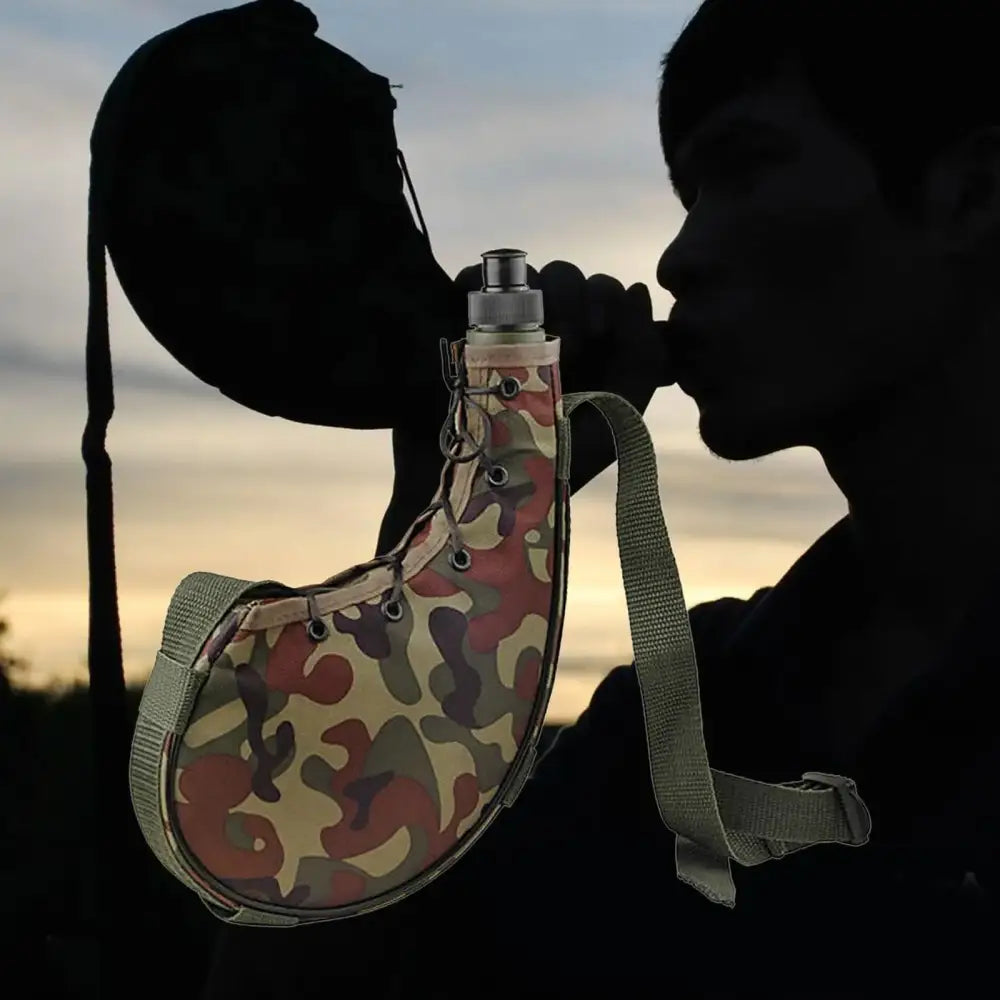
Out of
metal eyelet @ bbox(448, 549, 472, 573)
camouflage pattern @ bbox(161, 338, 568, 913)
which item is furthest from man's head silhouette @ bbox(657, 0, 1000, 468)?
metal eyelet @ bbox(448, 549, 472, 573)

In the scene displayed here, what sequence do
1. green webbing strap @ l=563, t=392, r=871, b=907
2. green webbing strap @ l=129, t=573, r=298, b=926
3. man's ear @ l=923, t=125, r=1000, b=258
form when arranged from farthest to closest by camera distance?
1. man's ear @ l=923, t=125, r=1000, b=258
2. green webbing strap @ l=563, t=392, r=871, b=907
3. green webbing strap @ l=129, t=573, r=298, b=926

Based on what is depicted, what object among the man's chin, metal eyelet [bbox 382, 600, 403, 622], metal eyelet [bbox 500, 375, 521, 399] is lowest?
metal eyelet [bbox 382, 600, 403, 622]

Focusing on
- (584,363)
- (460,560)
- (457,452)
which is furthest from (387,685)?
(584,363)

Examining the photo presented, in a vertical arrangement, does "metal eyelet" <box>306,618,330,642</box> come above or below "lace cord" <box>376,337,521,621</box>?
below

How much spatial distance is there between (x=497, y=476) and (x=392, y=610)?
17cm

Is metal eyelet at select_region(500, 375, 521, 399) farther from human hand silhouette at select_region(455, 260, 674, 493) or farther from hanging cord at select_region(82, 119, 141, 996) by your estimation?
hanging cord at select_region(82, 119, 141, 996)

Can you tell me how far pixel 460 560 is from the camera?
1.52 metres

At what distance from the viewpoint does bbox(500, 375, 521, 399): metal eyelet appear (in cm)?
155

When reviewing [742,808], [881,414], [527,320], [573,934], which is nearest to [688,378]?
[881,414]

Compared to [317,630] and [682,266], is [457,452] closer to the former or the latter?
[317,630]

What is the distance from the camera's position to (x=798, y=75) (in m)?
1.80

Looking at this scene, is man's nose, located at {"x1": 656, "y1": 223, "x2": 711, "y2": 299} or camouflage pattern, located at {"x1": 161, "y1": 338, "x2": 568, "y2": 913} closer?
camouflage pattern, located at {"x1": 161, "y1": 338, "x2": 568, "y2": 913}

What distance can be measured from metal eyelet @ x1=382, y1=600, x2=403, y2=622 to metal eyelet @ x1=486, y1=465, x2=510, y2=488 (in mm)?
154

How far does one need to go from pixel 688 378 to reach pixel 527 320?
34cm
